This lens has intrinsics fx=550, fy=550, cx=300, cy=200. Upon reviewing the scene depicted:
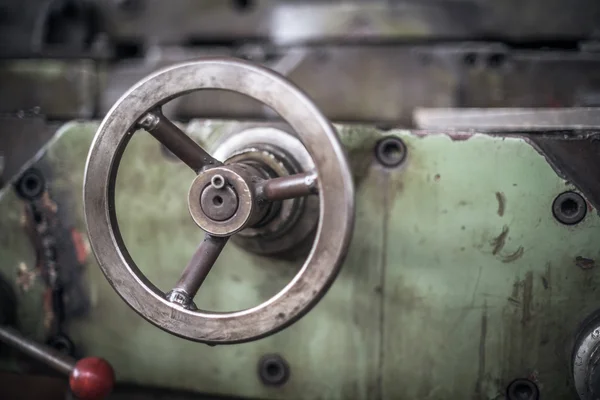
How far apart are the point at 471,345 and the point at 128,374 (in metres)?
0.70

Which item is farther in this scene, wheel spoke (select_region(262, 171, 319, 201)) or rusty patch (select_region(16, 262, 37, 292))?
rusty patch (select_region(16, 262, 37, 292))

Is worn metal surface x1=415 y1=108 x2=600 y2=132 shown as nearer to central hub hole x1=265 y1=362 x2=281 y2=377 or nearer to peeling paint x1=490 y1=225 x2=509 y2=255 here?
peeling paint x1=490 y1=225 x2=509 y2=255

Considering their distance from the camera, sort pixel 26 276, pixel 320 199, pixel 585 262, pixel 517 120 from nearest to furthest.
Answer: pixel 320 199 < pixel 585 262 < pixel 517 120 < pixel 26 276

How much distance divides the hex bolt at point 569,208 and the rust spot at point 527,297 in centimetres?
11

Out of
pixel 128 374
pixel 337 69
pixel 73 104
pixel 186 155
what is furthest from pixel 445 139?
pixel 73 104

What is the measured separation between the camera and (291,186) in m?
0.80

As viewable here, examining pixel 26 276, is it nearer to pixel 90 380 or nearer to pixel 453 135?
pixel 90 380

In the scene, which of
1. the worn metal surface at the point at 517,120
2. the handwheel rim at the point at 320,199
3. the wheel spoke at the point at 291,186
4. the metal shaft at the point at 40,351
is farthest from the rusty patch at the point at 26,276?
the worn metal surface at the point at 517,120

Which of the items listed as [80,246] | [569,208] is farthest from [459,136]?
[80,246]

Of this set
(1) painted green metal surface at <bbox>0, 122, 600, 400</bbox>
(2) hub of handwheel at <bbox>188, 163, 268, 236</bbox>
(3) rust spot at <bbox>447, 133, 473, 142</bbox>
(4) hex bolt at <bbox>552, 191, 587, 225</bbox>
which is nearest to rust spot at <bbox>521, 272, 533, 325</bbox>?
(1) painted green metal surface at <bbox>0, 122, 600, 400</bbox>

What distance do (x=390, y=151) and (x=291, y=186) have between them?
28 cm

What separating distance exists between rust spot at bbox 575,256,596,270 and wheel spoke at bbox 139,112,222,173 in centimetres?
63

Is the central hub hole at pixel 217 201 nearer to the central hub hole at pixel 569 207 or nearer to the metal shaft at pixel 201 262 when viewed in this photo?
the metal shaft at pixel 201 262

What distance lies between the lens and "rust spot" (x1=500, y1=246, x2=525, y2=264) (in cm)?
96
